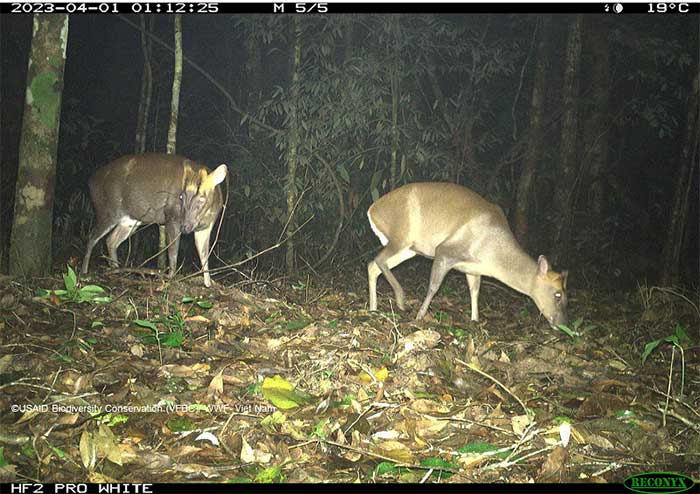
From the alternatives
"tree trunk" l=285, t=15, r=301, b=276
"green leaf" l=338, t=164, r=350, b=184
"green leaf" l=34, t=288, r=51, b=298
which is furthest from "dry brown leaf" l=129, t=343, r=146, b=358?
"green leaf" l=338, t=164, r=350, b=184

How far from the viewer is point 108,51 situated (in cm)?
1953

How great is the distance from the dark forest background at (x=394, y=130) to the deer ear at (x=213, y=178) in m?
1.42

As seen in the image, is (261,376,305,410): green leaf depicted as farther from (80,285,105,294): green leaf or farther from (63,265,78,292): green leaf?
(63,265,78,292): green leaf

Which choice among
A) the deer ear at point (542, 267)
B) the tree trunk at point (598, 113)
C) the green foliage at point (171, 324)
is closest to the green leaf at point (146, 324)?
the green foliage at point (171, 324)

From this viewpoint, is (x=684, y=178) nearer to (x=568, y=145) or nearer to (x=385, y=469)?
(x=568, y=145)

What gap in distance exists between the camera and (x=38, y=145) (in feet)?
20.6

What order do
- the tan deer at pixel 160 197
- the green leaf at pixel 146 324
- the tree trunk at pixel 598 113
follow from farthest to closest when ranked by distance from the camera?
the tree trunk at pixel 598 113
the tan deer at pixel 160 197
the green leaf at pixel 146 324

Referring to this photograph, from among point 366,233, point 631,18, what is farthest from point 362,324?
point 631,18

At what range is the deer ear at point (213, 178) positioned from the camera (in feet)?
26.0

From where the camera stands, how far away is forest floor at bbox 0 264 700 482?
10.5 ft

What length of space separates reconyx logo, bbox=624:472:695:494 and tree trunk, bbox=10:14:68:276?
5.11 m

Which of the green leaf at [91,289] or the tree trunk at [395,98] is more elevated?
the tree trunk at [395,98]

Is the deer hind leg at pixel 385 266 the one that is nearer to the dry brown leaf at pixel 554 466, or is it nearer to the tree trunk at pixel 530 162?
the tree trunk at pixel 530 162

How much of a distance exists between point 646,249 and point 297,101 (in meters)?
10.3
